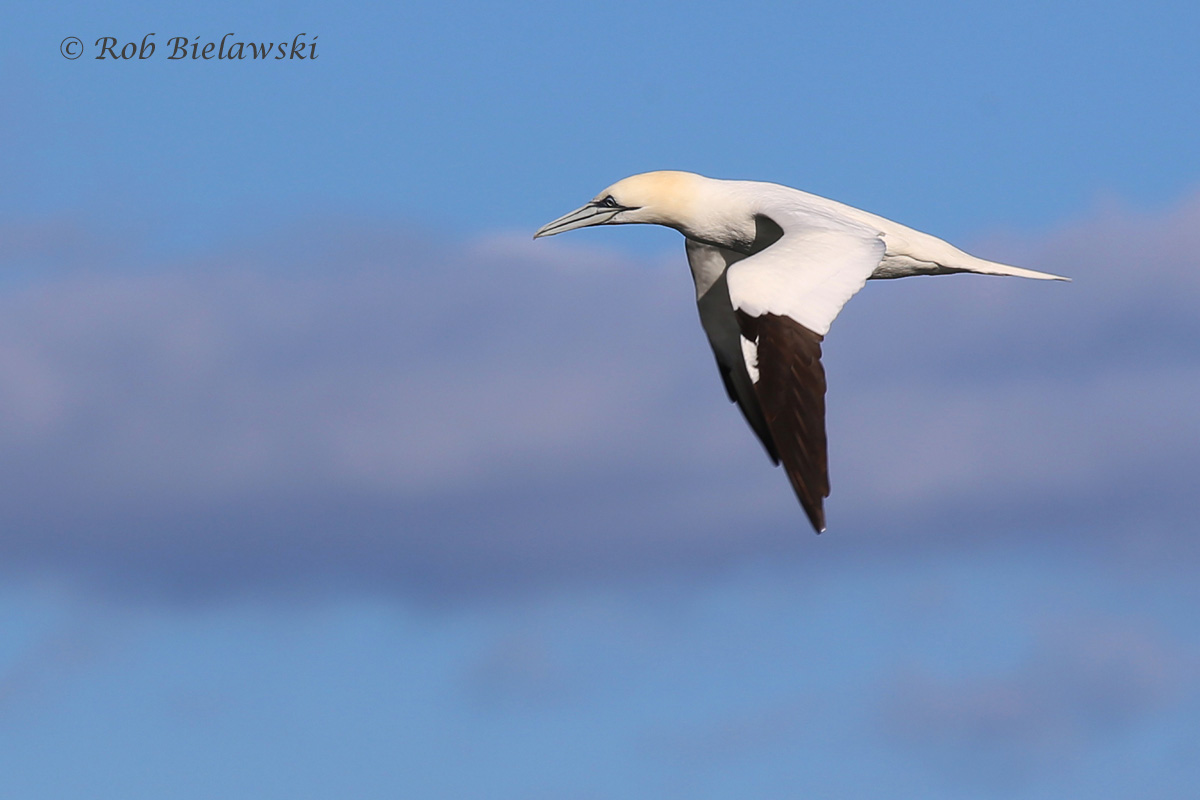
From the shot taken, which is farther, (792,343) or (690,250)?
(690,250)

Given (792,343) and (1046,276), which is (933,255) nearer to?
(1046,276)

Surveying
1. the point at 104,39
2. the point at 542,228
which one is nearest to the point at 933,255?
the point at 542,228

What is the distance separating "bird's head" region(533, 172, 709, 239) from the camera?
20703mm

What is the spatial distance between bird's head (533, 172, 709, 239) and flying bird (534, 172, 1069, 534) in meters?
0.01

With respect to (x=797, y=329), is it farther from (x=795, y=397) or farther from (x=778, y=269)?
(x=778, y=269)

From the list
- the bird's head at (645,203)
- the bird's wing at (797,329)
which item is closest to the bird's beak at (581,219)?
the bird's head at (645,203)

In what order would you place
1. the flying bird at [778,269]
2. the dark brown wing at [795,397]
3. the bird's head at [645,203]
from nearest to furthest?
1. the dark brown wing at [795,397]
2. the flying bird at [778,269]
3. the bird's head at [645,203]

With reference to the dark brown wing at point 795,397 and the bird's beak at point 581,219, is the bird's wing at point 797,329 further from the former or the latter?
the bird's beak at point 581,219

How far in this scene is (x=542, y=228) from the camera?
21.7 meters

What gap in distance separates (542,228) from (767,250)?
15.2 feet

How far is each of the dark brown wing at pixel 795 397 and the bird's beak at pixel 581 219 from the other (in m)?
4.96

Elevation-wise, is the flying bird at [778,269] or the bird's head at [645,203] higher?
the bird's head at [645,203]

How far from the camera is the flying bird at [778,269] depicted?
16.1 metres

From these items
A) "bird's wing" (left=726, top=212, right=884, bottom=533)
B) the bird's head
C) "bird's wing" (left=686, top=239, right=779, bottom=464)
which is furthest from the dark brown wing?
"bird's wing" (left=686, top=239, right=779, bottom=464)
